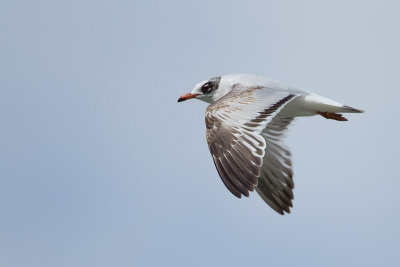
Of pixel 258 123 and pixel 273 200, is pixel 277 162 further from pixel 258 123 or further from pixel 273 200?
pixel 258 123

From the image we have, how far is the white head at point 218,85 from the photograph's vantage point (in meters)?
12.4

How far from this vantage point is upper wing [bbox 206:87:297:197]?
10.3m

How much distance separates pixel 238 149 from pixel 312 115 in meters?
2.57

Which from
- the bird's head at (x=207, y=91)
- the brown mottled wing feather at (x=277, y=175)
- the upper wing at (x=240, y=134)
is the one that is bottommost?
the brown mottled wing feather at (x=277, y=175)

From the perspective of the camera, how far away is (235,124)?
10781 millimetres

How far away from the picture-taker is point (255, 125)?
10703 mm

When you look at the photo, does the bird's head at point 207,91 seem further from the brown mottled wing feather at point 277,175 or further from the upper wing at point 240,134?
the upper wing at point 240,134

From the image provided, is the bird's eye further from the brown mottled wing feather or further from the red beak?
the brown mottled wing feather

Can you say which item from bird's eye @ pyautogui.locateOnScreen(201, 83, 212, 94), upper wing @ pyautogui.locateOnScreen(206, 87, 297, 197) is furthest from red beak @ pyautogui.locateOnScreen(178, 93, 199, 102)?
upper wing @ pyautogui.locateOnScreen(206, 87, 297, 197)

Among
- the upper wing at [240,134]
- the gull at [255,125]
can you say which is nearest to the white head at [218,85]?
the gull at [255,125]

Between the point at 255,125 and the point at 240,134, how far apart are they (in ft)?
0.69

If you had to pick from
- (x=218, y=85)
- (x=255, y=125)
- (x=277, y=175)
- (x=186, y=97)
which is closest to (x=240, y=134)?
(x=255, y=125)

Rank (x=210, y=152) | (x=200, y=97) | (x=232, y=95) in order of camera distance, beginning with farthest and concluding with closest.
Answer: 1. (x=200, y=97)
2. (x=232, y=95)
3. (x=210, y=152)

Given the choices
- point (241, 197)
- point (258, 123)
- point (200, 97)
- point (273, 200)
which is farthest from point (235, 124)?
point (200, 97)
